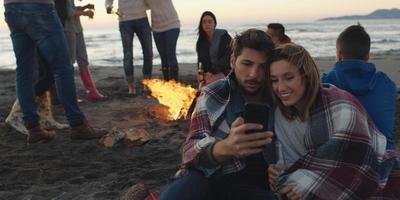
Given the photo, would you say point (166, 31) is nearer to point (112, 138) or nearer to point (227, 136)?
point (112, 138)

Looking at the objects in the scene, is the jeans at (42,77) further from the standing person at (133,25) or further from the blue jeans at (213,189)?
the blue jeans at (213,189)

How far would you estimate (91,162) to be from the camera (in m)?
4.39

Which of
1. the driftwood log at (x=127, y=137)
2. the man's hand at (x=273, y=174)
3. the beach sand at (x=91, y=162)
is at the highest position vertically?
the man's hand at (x=273, y=174)

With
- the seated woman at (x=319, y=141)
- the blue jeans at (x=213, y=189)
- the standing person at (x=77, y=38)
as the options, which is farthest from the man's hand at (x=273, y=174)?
the standing person at (x=77, y=38)

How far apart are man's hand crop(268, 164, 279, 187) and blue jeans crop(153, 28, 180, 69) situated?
5091 mm

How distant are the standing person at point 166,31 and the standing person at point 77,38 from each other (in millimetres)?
1092

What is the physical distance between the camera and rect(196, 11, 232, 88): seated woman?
19.7 ft

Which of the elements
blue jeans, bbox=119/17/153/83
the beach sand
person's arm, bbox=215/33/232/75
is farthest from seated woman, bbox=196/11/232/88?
blue jeans, bbox=119/17/153/83

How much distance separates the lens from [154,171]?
4082 mm

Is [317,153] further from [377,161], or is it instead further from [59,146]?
[59,146]

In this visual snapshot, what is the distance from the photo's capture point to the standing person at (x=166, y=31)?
7434 millimetres

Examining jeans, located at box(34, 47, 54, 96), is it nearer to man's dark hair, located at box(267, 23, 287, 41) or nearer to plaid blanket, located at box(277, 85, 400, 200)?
man's dark hair, located at box(267, 23, 287, 41)

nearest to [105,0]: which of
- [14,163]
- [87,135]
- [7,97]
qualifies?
[7,97]

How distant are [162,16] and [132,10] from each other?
494 mm
